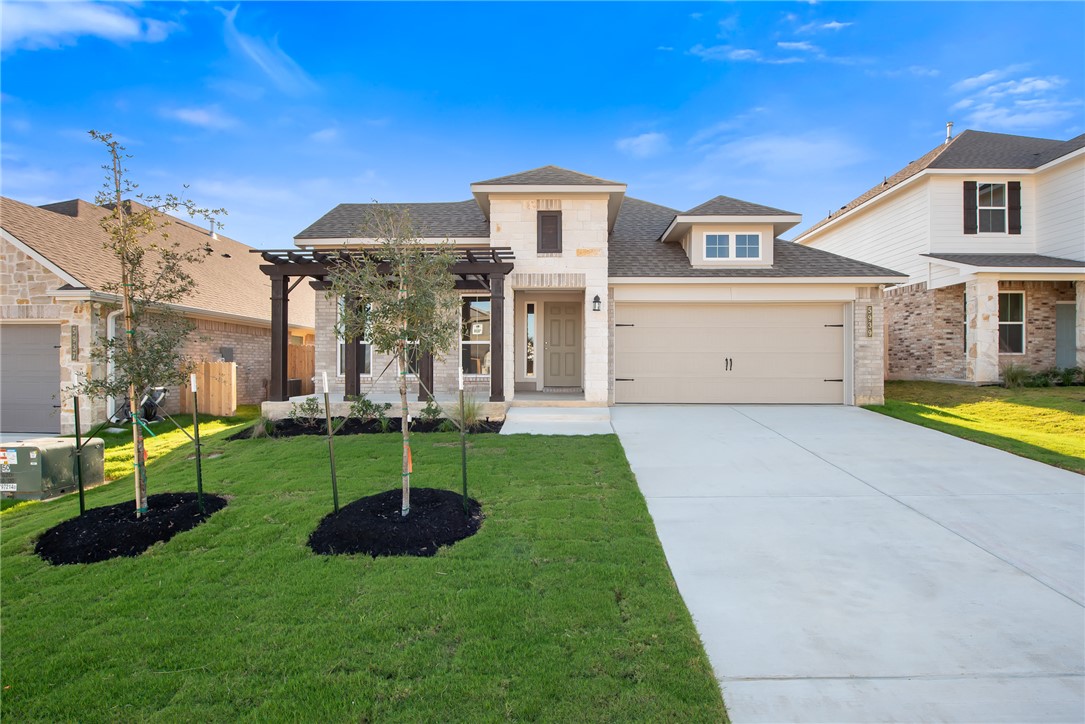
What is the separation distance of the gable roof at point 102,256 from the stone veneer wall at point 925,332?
1817 centimetres

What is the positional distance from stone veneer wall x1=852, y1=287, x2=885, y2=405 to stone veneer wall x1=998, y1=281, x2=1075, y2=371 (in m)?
4.95

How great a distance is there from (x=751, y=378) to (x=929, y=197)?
830 centimetres

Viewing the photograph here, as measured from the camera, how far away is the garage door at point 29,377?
11.1 meters

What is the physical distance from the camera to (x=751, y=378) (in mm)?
12094

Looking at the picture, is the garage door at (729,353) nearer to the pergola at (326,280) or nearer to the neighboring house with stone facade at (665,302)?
the neighboring house with stone facade at (665,302)

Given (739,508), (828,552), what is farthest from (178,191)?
(828,552)

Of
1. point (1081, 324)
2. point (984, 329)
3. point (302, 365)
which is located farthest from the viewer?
point (302, 365)

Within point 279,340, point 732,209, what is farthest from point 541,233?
point 279,340

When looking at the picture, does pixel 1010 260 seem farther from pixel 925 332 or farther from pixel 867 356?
pixel 867 356

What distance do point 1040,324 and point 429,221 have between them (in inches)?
670

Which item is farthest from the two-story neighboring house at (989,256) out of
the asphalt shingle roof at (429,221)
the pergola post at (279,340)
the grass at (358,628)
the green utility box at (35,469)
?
the green utility box at (35,469)

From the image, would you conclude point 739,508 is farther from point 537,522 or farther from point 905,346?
point 905,346

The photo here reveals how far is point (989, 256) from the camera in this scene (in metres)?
14.2

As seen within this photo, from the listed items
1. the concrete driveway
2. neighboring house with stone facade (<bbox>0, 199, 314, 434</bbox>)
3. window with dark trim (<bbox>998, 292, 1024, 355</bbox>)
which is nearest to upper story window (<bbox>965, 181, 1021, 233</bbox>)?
window with dark trim (<bbox>998, 292, 1024, 355</bbox>)
